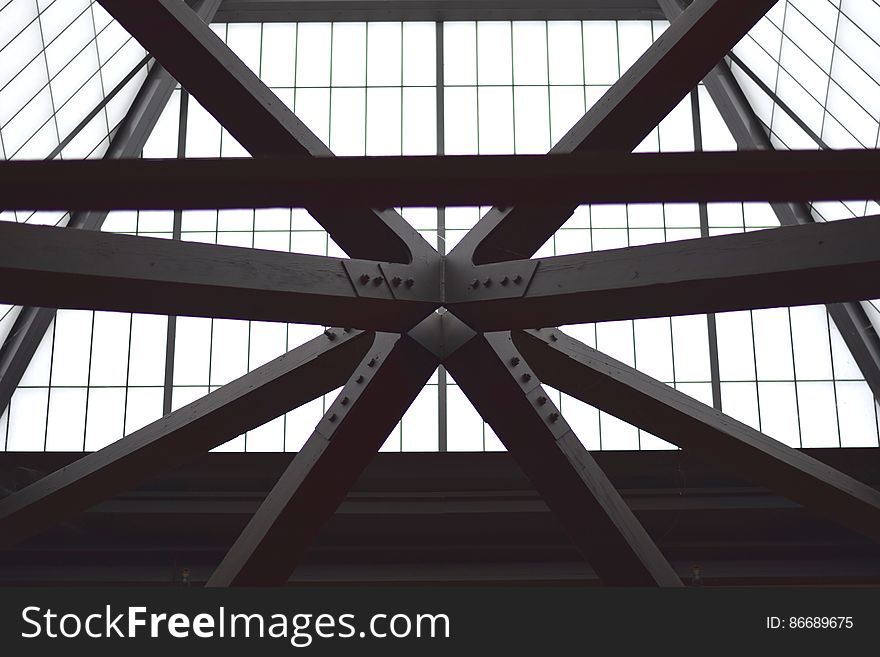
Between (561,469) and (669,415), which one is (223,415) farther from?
(669,415)

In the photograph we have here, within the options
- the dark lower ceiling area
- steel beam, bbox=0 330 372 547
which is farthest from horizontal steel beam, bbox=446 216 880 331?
the dark lower ceiling area

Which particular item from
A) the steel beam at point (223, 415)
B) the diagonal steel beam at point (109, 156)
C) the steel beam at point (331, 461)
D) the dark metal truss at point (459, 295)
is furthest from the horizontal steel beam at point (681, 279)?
the diagonal steel beam at point (109, 156)

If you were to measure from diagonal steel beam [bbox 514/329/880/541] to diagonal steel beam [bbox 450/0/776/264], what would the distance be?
1.61 m

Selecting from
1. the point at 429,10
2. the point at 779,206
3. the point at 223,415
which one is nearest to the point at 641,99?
the point at 223,415

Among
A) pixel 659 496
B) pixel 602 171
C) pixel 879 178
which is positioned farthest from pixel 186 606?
pixel 659 496

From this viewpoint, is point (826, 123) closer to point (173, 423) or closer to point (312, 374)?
point (312, 374)

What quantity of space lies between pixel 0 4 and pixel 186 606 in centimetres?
1074

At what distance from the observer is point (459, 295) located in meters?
10.9

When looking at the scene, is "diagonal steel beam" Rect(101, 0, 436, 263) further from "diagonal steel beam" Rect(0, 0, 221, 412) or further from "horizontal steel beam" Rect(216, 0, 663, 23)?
"horizontal steel beam" Rect(216, 0, 663, 23)

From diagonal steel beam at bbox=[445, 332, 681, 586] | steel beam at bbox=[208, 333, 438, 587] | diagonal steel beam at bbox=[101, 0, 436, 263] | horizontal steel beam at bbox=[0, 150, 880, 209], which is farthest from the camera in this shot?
diagonal steel beam at bbox=[445, 332, 681, 586]

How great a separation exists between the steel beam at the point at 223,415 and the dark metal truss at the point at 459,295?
0.03m

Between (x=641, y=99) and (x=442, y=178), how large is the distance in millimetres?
3480

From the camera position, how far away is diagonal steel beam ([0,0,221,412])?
19.5 m

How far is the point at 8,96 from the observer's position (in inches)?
637
